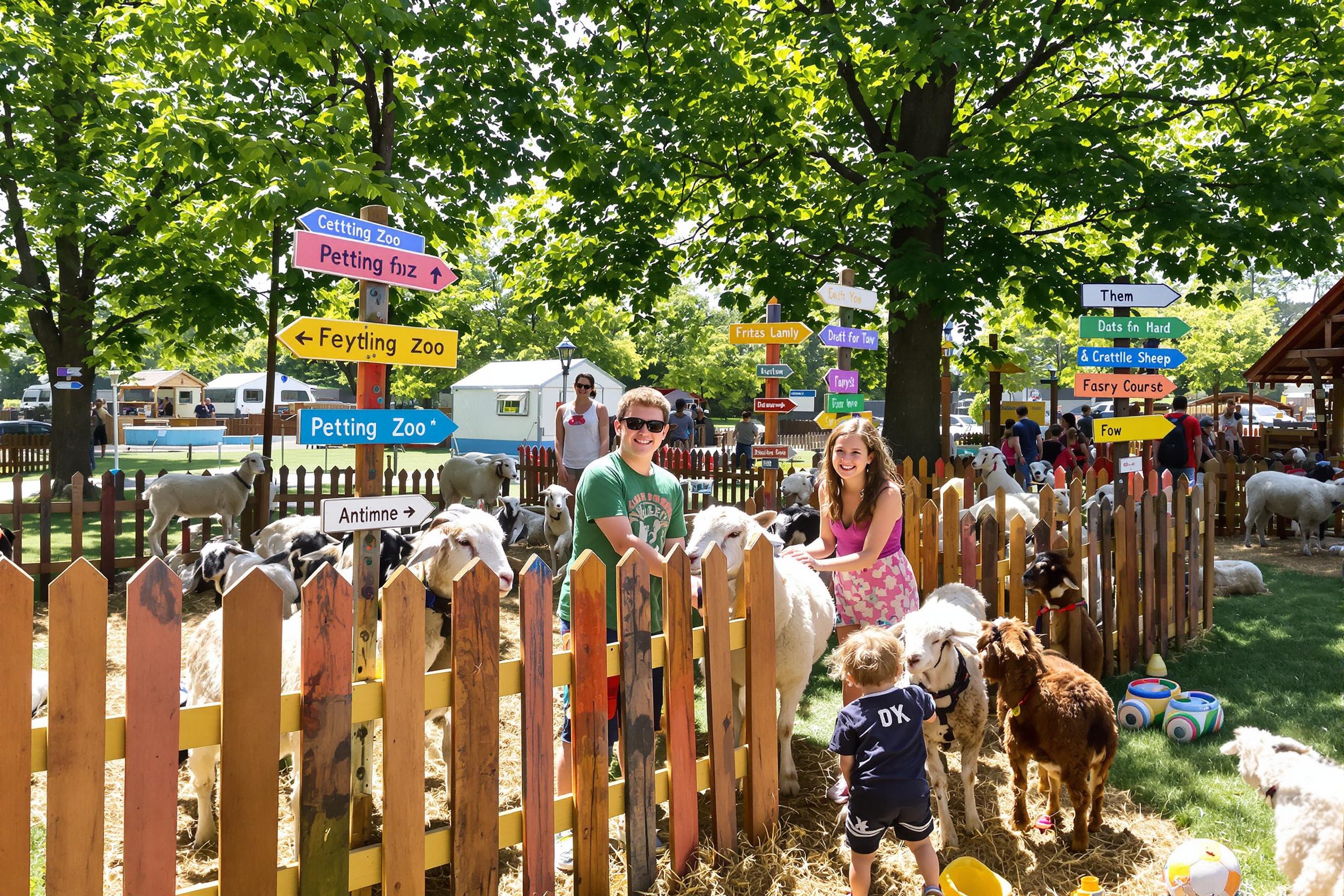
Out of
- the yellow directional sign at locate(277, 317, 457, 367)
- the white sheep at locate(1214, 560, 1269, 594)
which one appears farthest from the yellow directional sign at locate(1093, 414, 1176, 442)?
the yellow directional sign at locate(277, 317, 457, 367)

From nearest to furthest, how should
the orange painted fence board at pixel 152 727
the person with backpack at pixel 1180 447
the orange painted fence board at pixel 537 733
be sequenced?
the orange painted fence board at pixel 152 727 → the orange painted fence board at pixel 537 733 → the person with backpack at pixel 1180 447

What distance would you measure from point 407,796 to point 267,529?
588 cm

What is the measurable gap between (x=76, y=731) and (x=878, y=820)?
249cm

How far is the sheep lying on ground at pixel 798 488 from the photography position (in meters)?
10.4

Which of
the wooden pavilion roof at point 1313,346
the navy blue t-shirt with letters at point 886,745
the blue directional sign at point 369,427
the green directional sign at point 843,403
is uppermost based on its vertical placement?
the wooden pavilion roof at point 1313,346

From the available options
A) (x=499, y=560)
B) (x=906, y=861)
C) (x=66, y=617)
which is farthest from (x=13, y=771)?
(x=906, y=861)

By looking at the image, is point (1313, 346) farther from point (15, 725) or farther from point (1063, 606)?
point (15, 725)

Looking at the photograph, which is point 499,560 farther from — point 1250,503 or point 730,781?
point 1250,503

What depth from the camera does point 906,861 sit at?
11.8ft

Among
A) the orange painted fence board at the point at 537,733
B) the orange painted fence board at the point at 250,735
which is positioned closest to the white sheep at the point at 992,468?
the orange painted fence board at the point at 537,733

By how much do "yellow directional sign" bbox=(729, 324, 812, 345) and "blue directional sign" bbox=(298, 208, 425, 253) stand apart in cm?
486

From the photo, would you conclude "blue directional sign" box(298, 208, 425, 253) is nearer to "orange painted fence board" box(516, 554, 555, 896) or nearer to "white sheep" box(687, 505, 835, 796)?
"orange painted fence board" box(516, 554, 555, 896)

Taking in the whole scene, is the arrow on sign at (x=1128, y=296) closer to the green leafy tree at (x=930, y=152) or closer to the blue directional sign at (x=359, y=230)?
the green leafy tree at (x=930, y=152)

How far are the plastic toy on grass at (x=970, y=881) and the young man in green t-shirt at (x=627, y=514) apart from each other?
1317 millimetres
